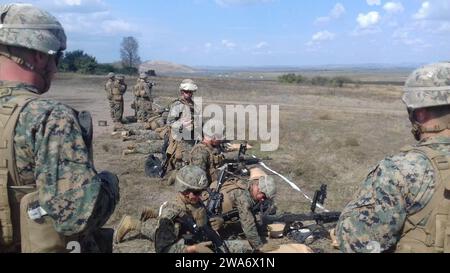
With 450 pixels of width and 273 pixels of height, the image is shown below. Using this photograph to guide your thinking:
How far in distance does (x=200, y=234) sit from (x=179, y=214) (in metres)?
0.34

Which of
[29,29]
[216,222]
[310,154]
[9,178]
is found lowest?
[310,154]

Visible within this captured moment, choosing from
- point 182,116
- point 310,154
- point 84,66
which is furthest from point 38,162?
point 84,66

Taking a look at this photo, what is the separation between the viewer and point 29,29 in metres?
2.62

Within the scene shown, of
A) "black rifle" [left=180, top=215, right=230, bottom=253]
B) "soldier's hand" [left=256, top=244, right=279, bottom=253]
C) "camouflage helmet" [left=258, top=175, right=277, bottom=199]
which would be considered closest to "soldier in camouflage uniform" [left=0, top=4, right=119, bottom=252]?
"black rifle" [left=180, top=215, right=230, bottom=253]

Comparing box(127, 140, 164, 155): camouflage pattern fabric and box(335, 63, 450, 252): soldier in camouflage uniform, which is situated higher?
box(335, 63, 450, 252): soldier in camouflage uniform

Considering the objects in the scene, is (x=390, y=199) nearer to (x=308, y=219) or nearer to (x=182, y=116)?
(x=308, y=219)

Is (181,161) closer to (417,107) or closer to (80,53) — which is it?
(417,107)

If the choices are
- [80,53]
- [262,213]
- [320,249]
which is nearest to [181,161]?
[262,213]

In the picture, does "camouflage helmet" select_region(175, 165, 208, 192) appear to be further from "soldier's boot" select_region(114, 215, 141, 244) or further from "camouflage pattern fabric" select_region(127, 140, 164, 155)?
"camouflage pattern fabric" select_region(127, 140, 164, 155)

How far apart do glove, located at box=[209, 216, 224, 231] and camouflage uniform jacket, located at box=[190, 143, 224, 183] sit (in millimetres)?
1396

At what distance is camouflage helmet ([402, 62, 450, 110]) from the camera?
9.14ft

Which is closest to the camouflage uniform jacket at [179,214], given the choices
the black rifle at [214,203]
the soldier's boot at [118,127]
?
the black rifle at [214,203]

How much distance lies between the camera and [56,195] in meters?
2.43

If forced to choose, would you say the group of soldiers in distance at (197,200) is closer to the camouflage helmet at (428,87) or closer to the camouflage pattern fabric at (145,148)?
the camouflage helmet at (428,87)
